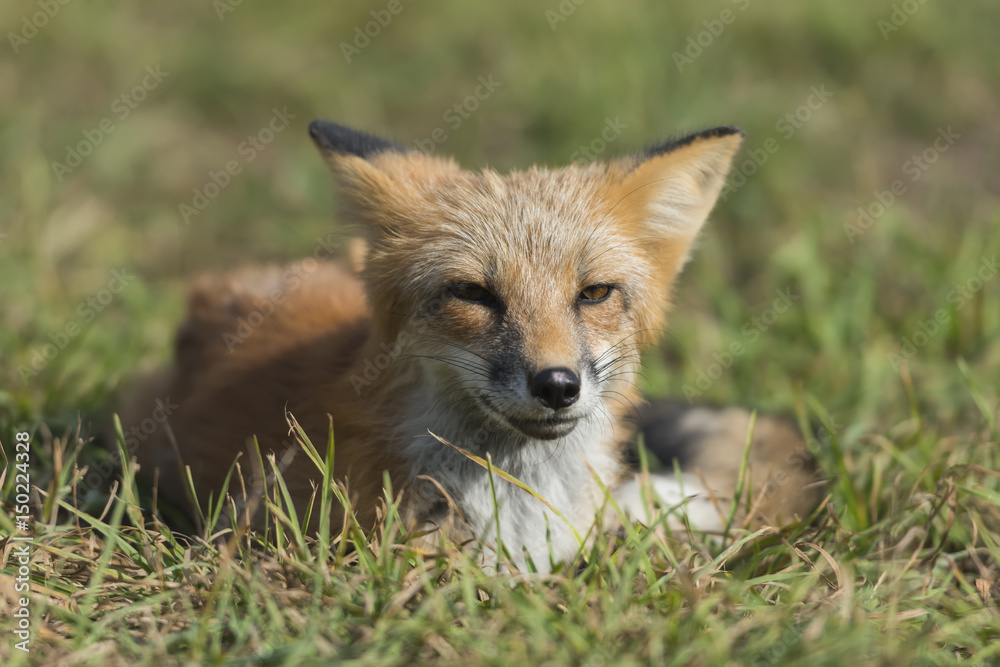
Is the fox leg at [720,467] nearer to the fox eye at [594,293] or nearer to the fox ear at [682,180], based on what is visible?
the fox eye at [594,293]

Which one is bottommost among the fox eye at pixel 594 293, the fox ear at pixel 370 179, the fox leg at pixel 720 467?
the fox leg at pixel 720 467

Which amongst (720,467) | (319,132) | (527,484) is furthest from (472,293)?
(720,467)

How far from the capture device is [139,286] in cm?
637

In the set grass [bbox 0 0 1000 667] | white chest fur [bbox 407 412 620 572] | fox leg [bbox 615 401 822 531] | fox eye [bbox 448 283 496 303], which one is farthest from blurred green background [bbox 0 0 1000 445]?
fox eye [bbox 448 283 496 303]

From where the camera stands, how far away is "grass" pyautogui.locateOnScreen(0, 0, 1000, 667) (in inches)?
107

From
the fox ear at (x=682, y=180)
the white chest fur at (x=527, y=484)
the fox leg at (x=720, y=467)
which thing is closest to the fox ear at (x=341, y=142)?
the fox ear at (x=682, y=180)

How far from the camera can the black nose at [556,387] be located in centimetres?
285

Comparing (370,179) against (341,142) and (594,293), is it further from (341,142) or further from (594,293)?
(594,293)

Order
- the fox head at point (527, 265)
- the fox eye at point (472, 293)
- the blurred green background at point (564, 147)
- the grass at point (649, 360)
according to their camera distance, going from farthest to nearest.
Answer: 1. the blurred green background at point (564, 147)
2. the fox eye at point (472, 293)
3. the fox head at point (527, 265)
4. the grass at point (649, 360)

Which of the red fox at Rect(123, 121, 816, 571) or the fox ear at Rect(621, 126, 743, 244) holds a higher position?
the fox ear at Rect(621, 126, 743, 244)

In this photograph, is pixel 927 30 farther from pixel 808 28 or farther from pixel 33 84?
pixel 33 84

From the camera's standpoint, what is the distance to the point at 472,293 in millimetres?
3234

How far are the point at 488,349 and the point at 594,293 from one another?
0.52 m

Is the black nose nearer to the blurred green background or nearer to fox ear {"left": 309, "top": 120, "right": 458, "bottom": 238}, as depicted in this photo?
fox ear {"left": 309, "top": 120, "right": 458, "bottom": 238}
